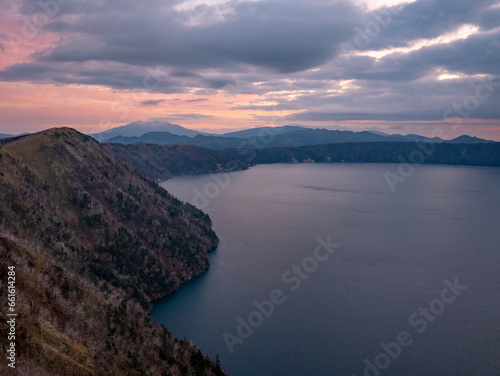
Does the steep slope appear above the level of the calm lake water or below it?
above

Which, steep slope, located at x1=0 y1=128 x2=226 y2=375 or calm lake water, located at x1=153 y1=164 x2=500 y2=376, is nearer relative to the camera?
steep slope, located at x1=0 y1=128 x2=226 y2=375

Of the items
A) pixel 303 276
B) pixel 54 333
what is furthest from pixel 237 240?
pixel 54 333

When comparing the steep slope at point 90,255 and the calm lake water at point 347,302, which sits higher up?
the steep slope at point 90,255

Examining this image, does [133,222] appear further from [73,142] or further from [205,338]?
[205,338]

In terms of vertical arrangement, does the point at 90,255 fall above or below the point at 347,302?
above
